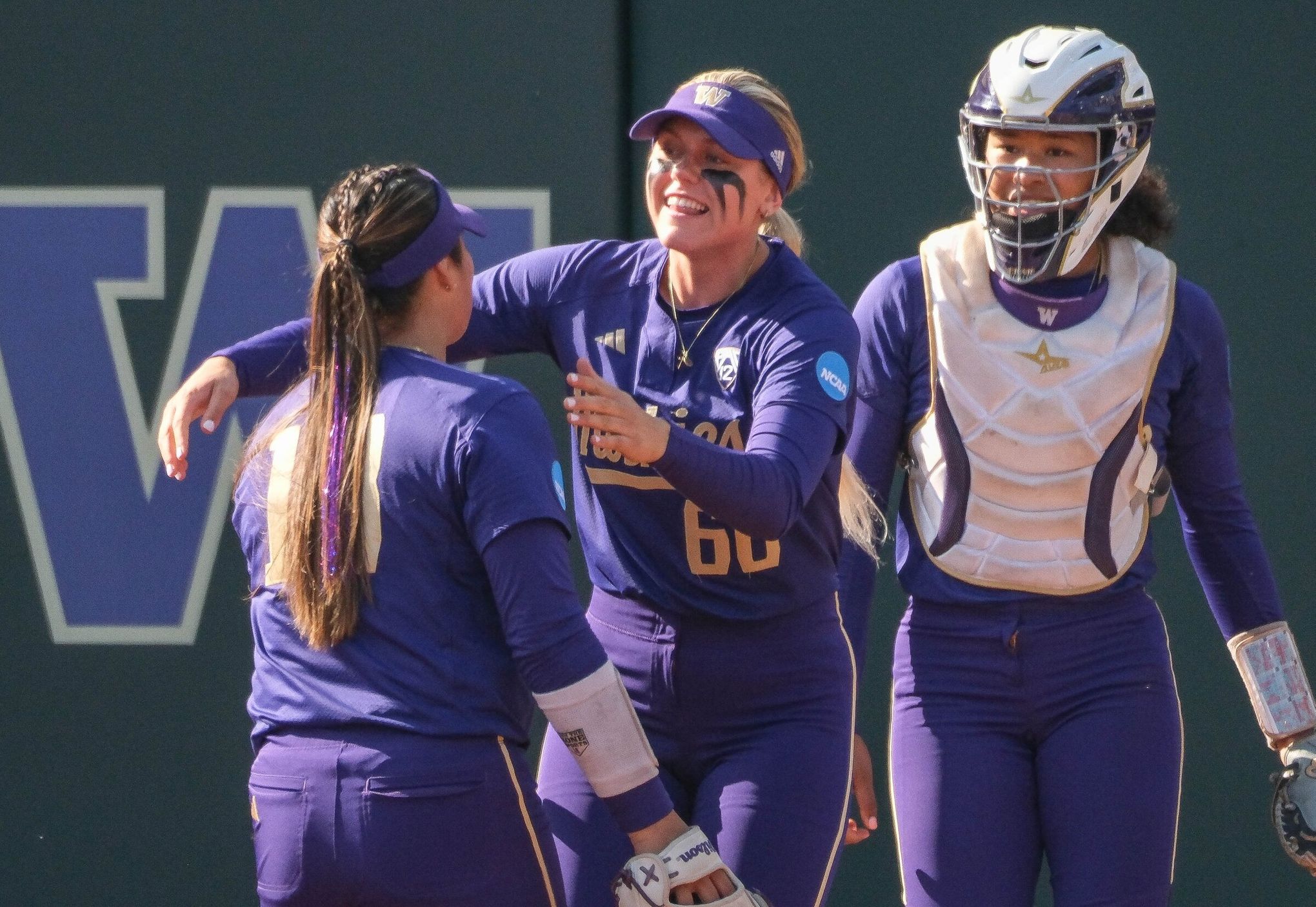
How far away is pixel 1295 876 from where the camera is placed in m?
4.06

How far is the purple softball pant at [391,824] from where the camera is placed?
85.0 inches

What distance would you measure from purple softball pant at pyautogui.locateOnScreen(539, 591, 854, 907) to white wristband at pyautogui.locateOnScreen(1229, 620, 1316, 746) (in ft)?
2.50

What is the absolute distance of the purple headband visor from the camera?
2775 millimetres

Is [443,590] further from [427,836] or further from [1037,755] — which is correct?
[1037,755]

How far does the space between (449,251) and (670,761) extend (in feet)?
3.09

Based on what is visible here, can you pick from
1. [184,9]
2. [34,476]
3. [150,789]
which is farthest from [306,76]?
[150,789]

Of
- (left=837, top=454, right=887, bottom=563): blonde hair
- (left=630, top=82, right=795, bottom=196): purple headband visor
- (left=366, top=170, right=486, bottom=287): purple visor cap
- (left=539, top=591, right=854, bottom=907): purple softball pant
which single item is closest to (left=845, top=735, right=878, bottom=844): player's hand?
(left=539, top=591, right=854, bottom=907): purple softball pant

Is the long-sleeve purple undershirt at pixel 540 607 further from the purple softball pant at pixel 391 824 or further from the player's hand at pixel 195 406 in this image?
the player's hand at pixel 195 406

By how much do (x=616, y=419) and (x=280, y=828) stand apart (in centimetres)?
70

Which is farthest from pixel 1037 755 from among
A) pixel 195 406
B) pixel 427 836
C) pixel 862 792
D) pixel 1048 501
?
pixel 195 406

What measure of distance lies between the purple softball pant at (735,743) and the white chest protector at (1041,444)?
12.3 inches

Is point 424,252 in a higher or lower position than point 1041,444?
higher

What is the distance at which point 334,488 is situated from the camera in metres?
2.22

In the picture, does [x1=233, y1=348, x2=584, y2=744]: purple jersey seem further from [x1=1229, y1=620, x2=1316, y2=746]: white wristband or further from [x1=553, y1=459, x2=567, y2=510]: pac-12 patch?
[x1=1229, y1=620, x2=1316, y2=746]: white wristband
